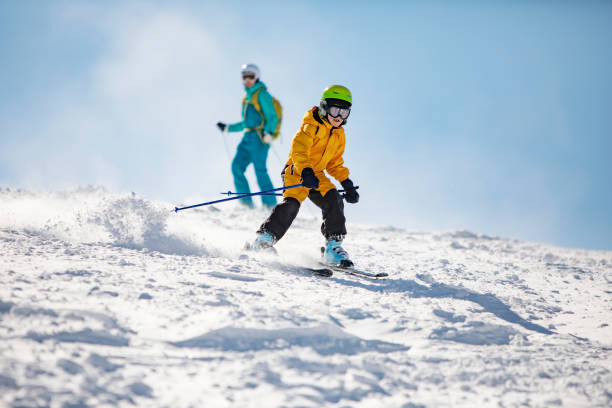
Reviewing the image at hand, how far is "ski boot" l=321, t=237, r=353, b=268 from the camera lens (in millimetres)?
3909

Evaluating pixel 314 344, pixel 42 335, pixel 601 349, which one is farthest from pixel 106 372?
pixel 601 349

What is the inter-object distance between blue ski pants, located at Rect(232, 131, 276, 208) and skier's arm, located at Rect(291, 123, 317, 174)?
4.26 m

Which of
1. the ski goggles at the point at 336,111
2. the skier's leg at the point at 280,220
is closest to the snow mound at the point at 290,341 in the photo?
the skier's leg at the point at 280,220

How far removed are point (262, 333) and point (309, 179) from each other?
178 cm

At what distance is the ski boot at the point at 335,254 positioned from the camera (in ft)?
12.8

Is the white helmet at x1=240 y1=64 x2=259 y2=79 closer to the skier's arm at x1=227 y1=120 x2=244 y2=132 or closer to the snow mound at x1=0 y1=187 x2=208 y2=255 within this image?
the skier's arm at x1=227 y1=120 x2=244 y2=132

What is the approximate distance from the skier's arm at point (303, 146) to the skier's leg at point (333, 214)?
364mm

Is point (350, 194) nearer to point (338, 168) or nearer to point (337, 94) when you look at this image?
point (338, 168)

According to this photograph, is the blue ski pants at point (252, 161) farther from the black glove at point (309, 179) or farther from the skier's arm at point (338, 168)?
the black glove at point (309, 179)

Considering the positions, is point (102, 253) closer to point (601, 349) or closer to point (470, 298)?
point (470, 298)

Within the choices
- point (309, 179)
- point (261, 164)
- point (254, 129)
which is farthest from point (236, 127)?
A: point (309, 179)

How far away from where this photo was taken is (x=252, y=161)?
8344mm

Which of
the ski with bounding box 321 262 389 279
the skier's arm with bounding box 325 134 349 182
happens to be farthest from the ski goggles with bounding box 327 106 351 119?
the ski with bounding box 321 262 389 279

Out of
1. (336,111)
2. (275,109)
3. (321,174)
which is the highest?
(275,109)
